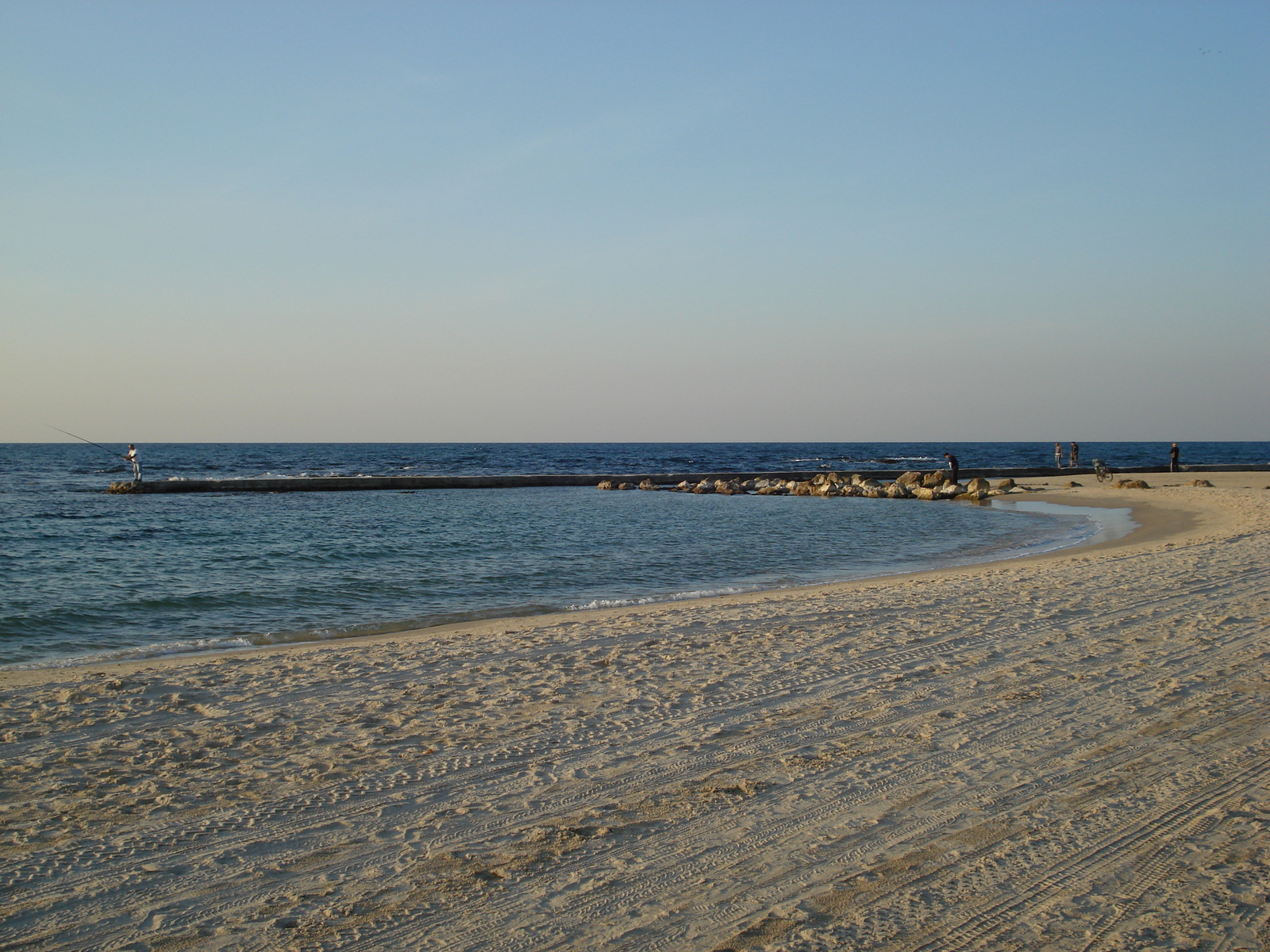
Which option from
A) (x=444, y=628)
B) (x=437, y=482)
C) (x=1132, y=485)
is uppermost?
(x=1132, y=485)

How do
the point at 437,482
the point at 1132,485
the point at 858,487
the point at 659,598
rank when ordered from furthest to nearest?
1. the point at 437,482
2. the point at 858,487
3. the point at 1132,485
4. the point at 659,598

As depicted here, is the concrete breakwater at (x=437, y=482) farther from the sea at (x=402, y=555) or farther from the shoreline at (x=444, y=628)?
the shoreline at (x=444, y=628)

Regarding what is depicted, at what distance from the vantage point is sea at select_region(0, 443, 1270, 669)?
9844mm

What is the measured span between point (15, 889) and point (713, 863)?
9.58ft

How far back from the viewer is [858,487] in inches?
1321

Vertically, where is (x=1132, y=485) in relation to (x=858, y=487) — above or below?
above

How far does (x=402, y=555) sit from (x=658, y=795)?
1218 centimetres

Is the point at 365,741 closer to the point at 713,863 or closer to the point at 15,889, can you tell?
the point at 15,889

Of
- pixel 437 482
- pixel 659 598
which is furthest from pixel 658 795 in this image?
pixel 437 482

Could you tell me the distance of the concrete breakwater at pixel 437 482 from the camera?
34.5 m

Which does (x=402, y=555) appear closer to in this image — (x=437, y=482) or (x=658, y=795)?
(x=658, y=795)

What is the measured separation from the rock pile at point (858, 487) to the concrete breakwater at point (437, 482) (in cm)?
175

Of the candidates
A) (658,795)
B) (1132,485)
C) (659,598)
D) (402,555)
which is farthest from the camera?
(1132,485)

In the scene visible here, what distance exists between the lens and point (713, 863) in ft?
11.6
